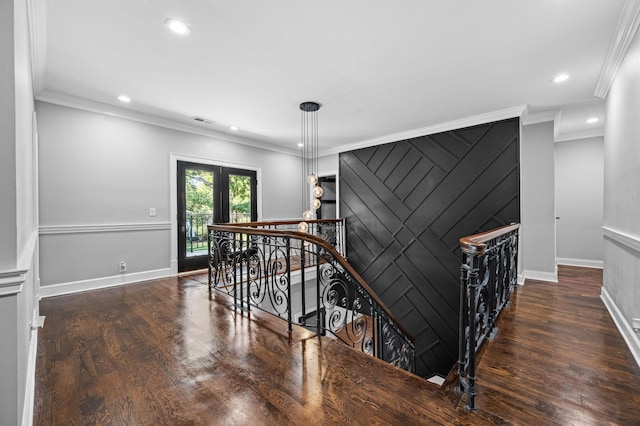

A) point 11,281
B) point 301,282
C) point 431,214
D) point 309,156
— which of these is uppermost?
point 309,156

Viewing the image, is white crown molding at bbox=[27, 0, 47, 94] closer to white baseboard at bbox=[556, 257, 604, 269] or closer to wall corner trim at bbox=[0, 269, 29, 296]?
wall corner trim at bbox=[0, 269, 29, 296]

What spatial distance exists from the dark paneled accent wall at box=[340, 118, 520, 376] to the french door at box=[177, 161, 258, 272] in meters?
2.82

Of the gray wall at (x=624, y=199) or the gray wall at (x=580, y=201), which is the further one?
the gray wall at (x=580, y=201)

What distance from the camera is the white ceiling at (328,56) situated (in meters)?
2.24

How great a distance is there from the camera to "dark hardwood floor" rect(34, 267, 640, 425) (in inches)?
59.9

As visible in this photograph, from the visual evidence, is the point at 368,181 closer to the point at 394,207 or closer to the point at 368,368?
the point at 394,207

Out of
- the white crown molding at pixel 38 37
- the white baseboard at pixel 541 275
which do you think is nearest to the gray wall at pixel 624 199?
the white baseboard at pixel 541 275

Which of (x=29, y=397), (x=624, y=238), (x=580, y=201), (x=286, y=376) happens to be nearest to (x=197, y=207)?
(x=29, y=397)

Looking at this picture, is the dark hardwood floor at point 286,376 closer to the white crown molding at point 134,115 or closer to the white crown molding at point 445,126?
the white crown molding at point 134,115

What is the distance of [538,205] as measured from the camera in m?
4.44

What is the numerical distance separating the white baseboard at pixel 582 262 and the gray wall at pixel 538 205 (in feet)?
6.87

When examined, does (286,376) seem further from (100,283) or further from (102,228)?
(102,228)

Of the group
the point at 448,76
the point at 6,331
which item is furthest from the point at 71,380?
the point at 448,76

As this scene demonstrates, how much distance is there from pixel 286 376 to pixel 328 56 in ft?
9.76
